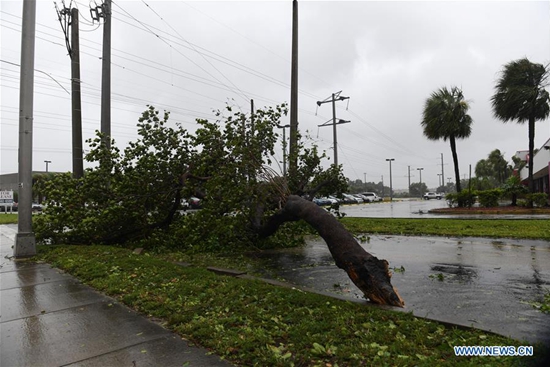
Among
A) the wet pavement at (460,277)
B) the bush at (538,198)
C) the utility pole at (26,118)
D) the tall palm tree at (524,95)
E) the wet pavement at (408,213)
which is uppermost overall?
the tall palm tree at (524,95)

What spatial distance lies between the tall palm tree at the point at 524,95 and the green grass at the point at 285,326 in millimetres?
23284

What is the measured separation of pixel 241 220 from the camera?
378 inches

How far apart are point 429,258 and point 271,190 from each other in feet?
12.4

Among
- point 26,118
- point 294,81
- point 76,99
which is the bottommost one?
point 26,118

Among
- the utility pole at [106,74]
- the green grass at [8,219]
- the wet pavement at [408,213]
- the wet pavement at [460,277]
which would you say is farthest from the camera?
the green grass at [8,219]

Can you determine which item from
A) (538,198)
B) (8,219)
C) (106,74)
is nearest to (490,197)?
(538,198)

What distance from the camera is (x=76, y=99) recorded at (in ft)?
46.1

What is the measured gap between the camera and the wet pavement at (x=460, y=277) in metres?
4.27

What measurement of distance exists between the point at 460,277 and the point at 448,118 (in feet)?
77.4

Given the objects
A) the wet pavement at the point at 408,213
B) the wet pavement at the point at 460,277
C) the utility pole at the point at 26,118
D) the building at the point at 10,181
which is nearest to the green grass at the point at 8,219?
the utility pole at the point at 26,118

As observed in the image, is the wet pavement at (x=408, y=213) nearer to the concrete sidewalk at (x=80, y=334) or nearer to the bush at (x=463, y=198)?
the bush at (x=463, y=198)

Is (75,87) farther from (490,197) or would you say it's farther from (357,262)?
(490,197)

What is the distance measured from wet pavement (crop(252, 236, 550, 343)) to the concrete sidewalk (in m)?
2.65

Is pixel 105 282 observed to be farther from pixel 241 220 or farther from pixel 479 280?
pixel 479 280
